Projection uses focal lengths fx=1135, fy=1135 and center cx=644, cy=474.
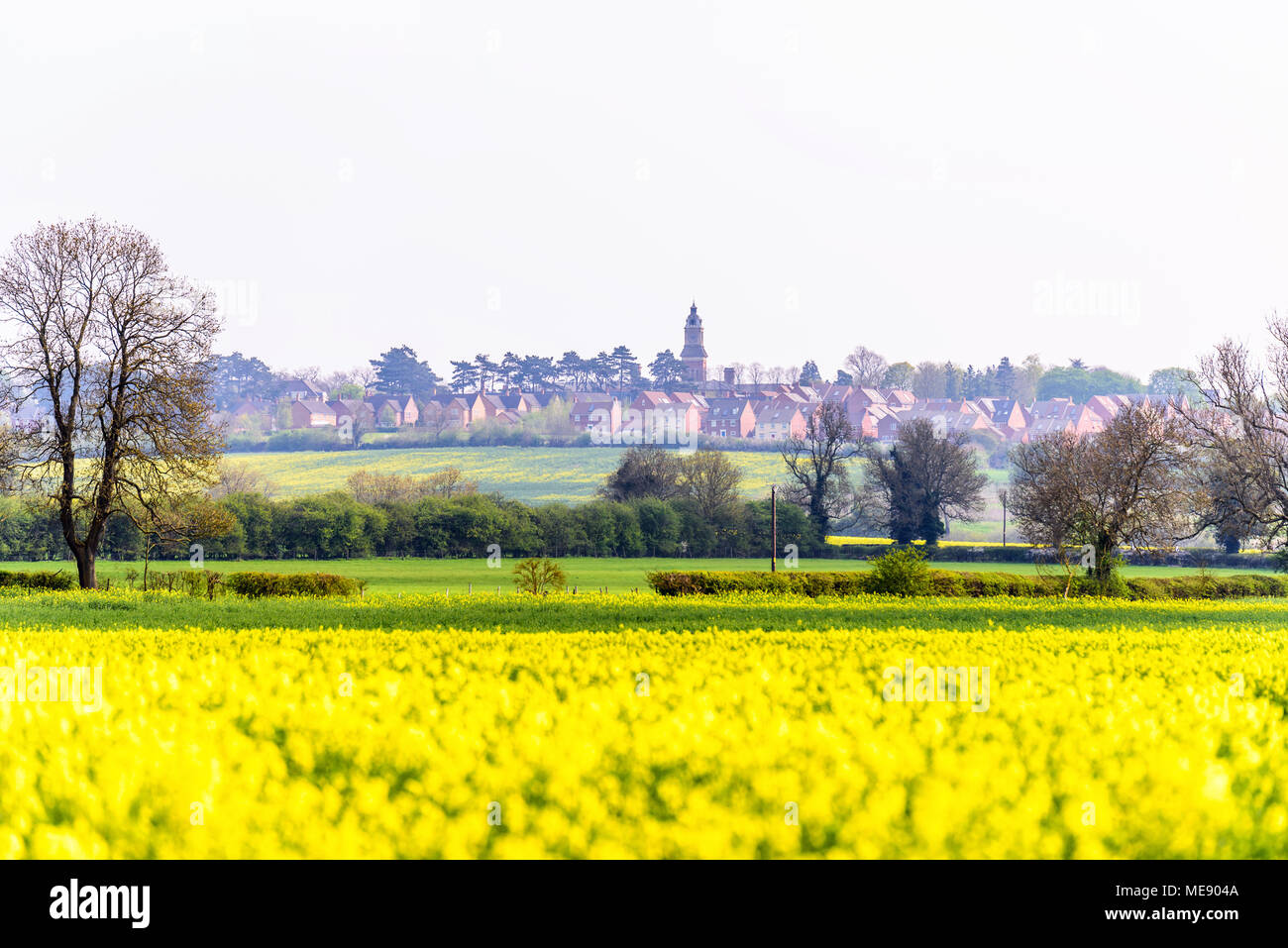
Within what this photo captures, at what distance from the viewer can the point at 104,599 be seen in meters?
25.0

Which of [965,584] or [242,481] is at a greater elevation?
[242,481]

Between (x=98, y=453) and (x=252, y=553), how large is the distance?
27.7m

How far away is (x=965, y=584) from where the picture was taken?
40844 millimetres

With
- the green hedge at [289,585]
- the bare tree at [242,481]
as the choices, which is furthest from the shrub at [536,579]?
the bare tree at [242,481]

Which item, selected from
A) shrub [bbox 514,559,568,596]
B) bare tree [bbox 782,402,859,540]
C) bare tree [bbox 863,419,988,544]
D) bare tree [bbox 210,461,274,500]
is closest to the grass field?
bare tree [bbox 210,461,274,500]

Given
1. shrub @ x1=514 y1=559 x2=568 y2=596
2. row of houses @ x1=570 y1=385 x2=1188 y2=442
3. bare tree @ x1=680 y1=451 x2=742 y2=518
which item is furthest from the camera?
row of houses @ x1=570 y1=385 x2=1188 y2=442

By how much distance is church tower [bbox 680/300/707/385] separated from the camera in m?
172

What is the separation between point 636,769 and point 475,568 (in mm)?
59030

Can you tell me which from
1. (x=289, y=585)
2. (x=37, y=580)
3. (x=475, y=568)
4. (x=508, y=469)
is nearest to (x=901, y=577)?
(x=289, y=585)

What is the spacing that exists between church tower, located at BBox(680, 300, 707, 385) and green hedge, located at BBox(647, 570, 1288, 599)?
402 ft

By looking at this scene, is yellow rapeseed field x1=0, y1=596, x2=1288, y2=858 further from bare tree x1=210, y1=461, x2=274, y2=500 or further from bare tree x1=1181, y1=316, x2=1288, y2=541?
bare tree x1=210, y1=461, x2=274, y2=500

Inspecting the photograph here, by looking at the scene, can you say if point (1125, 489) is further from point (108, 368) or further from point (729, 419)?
point (729, 419)

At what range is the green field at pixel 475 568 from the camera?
52.0 meters
